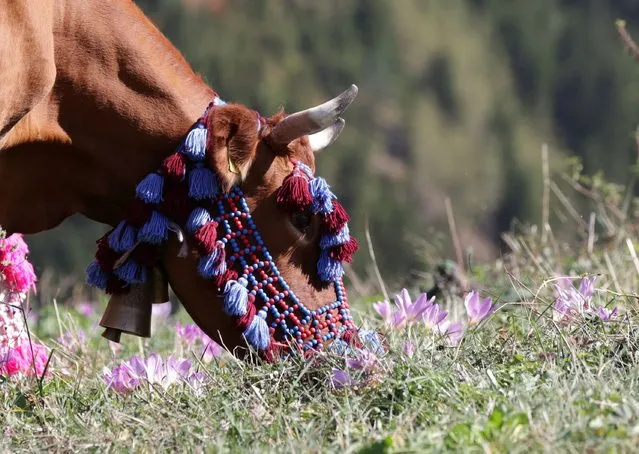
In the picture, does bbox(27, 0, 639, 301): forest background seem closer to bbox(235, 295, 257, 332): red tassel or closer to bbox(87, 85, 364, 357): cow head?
bbox(87, 85, 364, 357): cow head

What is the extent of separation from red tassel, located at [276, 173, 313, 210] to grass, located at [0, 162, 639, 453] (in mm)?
575

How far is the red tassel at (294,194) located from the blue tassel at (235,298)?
34 centimetres

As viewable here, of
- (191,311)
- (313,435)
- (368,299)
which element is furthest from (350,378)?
A: (368,299)

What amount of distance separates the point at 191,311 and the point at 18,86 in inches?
40.9

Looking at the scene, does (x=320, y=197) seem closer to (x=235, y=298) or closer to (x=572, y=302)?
(x=235, y=298)

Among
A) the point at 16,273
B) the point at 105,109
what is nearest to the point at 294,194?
the point at 105,109

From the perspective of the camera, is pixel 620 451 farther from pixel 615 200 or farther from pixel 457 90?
pixel 457 90

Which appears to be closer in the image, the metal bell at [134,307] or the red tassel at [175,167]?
the red tassel at [175,167]

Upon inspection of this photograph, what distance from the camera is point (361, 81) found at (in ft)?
167

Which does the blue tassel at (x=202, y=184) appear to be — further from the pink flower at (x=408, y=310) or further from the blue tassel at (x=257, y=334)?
the pink flower at (x=408, y=310)

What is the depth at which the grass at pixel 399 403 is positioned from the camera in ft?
10.1

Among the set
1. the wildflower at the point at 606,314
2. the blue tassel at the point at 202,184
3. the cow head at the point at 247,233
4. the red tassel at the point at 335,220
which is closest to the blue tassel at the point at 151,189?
the cow head at the point at 247,233

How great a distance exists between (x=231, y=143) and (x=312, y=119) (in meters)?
0.32

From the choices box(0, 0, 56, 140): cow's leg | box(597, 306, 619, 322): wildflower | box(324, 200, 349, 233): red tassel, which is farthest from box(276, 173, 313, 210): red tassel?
box(597, 306, 619, 322): wildflower
